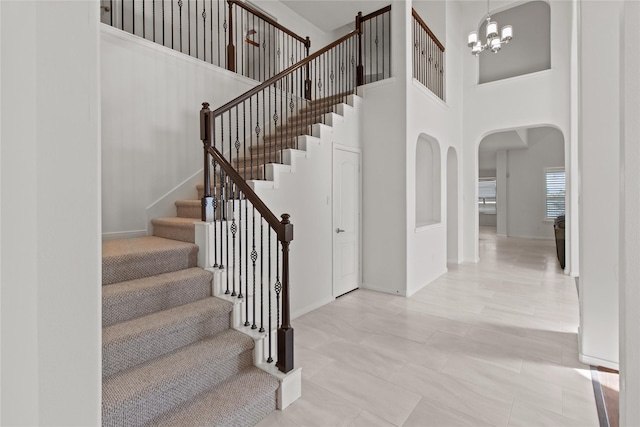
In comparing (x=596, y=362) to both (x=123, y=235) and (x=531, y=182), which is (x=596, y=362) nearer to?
(x=123, y=235)

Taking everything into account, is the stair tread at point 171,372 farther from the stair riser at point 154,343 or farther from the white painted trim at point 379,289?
the white painted trim at point 379,289

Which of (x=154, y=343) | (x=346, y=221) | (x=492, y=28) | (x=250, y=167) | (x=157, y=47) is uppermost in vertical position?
(x=492, y=28)

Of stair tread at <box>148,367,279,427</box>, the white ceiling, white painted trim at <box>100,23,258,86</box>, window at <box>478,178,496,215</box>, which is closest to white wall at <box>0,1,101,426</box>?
stair tread at <box>148,367,279,427</box>

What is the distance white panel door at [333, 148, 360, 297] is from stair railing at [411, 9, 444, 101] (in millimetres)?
1761

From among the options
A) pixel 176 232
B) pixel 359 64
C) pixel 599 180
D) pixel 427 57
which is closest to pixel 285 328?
pixel 176 232

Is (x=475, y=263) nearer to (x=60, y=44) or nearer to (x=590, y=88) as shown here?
(x=590, y=88)

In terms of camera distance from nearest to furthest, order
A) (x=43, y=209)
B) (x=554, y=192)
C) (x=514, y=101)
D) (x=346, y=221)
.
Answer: (x=43, y=209) < (x=346, y=221) < (x=514, y=101) < (x=554, y=192)

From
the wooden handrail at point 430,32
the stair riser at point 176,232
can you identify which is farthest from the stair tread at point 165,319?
the wooden handrail at point 430,32

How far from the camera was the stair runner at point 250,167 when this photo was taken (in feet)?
10.6

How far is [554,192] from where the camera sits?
10148mm

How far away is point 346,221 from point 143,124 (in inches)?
113

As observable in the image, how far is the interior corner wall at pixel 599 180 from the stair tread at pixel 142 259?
136 inches

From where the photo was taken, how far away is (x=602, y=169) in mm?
2596

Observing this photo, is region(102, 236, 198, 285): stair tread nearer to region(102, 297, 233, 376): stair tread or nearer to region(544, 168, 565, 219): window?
region(102, 297, 233, 376): stair tread
